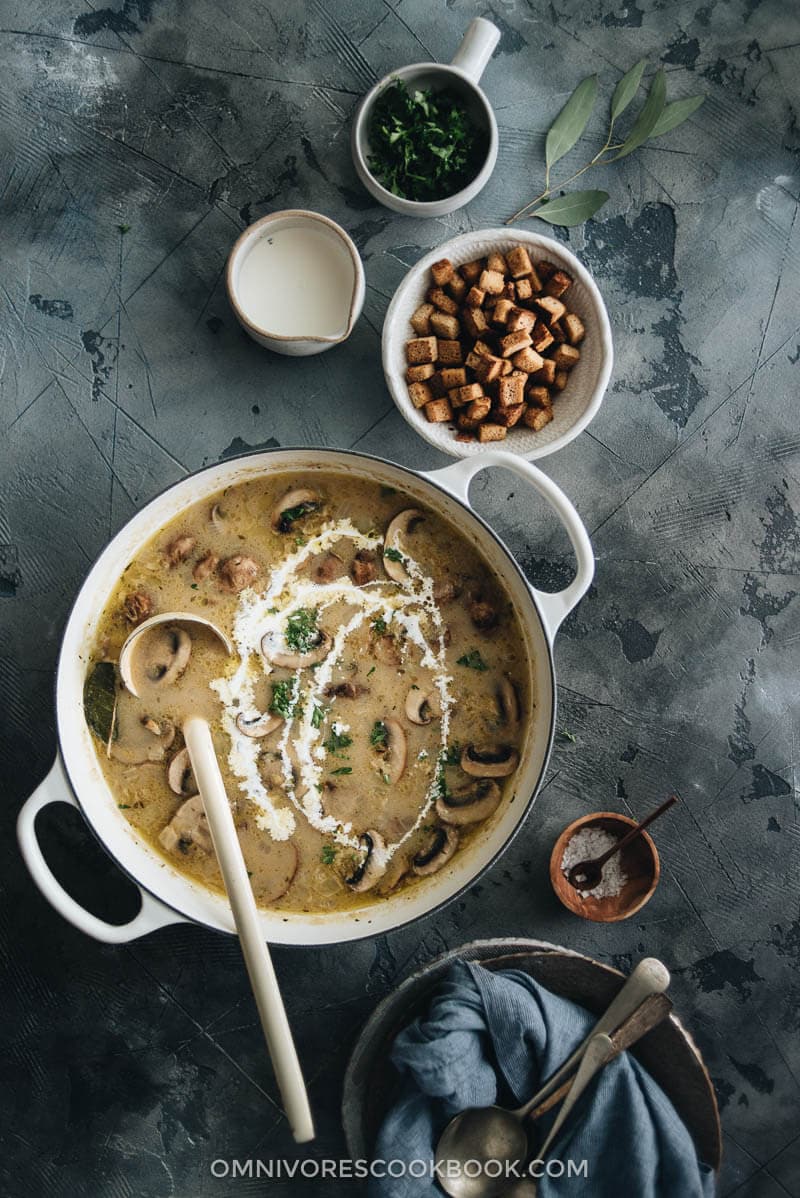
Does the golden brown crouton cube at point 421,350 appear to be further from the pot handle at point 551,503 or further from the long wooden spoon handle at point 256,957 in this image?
→ the long wooden spoon handle at point 256,957

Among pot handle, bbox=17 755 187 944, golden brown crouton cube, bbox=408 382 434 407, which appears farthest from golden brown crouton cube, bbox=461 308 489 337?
pot handle, bbox=17 755 187 944

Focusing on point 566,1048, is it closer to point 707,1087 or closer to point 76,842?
point 707,1087

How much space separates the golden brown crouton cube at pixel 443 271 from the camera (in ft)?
8.40

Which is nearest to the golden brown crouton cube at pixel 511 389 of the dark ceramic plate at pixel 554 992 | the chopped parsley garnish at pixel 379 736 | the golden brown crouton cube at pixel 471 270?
the golden brown crouton cube at pixel 471 270

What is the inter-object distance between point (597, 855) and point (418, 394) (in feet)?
4.66

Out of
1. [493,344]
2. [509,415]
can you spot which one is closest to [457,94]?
[493,344]

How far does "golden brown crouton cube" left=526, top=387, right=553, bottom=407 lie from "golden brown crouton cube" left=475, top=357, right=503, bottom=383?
0.12 meters

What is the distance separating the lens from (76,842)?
267 cm

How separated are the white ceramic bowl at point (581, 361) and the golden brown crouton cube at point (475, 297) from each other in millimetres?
117

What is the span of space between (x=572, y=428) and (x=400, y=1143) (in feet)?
6.38

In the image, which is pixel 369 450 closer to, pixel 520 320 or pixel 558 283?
pixel 520 320

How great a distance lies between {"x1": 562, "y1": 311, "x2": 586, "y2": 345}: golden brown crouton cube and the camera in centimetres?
258

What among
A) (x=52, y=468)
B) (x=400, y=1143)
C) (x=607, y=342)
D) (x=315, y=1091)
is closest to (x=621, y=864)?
(x=400, y=1143)

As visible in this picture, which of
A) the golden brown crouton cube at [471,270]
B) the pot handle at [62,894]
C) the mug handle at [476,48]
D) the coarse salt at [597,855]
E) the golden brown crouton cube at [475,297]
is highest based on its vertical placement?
the mug handle at [476,48]
